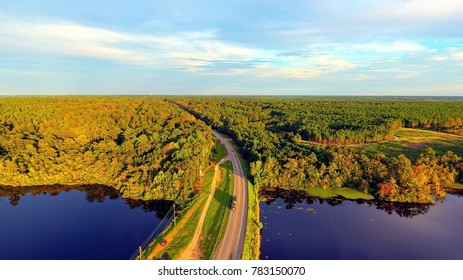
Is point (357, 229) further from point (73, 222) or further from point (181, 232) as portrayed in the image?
point (73, 222)

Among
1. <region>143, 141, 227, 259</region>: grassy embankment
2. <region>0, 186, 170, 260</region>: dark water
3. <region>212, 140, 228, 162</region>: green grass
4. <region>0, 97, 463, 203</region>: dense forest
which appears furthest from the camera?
<region>212, 140, 228, 162</region>: green grass

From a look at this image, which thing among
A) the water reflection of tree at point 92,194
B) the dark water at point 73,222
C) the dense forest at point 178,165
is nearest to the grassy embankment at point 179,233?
the dark water at point 73,222

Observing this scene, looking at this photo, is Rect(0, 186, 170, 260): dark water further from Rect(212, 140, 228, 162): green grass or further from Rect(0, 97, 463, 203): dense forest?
Rect(212, 140, 228, 162): green grass

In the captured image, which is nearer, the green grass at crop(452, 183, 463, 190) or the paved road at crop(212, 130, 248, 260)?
the paved road at crop(212, 130, 248, 260)

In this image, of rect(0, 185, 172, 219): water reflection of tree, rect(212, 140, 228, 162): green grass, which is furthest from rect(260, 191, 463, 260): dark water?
rect(212, 140, 228, 162): green grass

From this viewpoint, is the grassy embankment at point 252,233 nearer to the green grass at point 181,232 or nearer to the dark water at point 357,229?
the dark water at point 357,229
